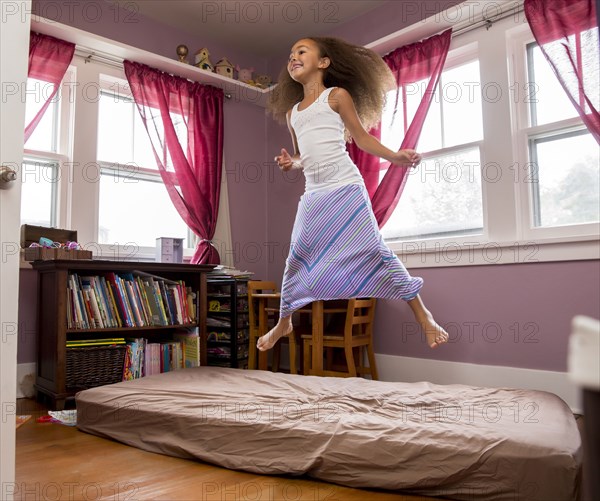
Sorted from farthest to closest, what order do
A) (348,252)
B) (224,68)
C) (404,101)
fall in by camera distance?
(224,68), (404,101), (348,252)

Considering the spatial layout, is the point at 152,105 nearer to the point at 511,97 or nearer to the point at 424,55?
the point at 424,55

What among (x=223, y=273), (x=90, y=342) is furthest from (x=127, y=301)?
(x=223, y=273)

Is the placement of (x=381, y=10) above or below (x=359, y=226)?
above

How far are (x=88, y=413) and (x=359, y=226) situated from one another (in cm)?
152

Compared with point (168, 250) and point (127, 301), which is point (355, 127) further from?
point (168, 250)

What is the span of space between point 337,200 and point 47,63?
255 cm

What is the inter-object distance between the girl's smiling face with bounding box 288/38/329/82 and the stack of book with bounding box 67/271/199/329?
1805 mm

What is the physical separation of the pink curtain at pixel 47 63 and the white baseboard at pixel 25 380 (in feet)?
4.78

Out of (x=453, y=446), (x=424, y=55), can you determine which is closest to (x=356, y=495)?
(x=453, y=446)

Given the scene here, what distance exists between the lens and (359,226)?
5.74 feet

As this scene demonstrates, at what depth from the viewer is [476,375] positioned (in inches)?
120

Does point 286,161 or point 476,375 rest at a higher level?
point 286,161

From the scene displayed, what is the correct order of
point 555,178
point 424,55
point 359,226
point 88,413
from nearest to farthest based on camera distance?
point 359,226, point 88,413, point 555,178, point 424,55

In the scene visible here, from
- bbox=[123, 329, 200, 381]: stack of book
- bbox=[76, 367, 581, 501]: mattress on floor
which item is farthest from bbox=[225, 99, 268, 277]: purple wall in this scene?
bbox=[76, 367, 581, 501]: mattress on floor
